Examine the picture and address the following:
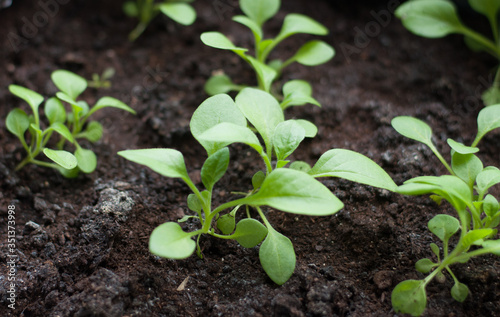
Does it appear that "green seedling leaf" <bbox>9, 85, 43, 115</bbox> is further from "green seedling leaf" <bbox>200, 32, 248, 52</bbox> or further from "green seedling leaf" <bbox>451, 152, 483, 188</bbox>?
"green seedling leaf" <bbox>451, 152, 483, 188</bbox>

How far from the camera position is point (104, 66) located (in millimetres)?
1836

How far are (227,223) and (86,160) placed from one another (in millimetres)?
525

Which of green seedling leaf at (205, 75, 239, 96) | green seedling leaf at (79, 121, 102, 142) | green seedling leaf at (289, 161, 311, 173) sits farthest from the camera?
green seedling leaf at (205, 75, 239, 96)

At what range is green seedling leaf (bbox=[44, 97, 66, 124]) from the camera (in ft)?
4.53

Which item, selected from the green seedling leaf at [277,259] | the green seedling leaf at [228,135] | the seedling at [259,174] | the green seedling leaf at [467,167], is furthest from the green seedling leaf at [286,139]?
the green seedling leaf at [467,167]

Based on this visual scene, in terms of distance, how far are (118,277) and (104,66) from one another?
1072mm

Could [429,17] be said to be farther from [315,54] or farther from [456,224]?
[456,224]

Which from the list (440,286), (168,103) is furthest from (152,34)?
(440,286)

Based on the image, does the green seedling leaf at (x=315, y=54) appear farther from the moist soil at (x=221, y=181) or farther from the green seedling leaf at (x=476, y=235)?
the green seedling leaf at (x=476, y=235)

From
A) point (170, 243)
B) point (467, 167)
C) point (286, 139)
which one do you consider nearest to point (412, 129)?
point (467, 167)

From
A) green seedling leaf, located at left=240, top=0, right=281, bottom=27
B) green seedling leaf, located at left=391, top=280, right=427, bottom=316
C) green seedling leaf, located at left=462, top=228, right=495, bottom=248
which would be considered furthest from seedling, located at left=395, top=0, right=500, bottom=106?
green seedling leaf, located at left=391, top=280, right=427, bottom=316

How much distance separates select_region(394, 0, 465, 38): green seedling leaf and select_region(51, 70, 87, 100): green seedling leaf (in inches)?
46.9

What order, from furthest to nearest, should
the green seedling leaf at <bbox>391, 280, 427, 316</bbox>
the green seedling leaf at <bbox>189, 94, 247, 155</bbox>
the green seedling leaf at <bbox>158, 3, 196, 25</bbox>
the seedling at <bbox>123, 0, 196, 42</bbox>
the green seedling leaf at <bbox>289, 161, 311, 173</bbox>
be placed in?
the seedling at <bbox>123, 0, 196, 42</bbox> < the green seedling leaf at <bbox>158, 3, 196, 25</bbox> < the green seedling leaf at <bbox>289, 161, 311, 173</bbox> < the green seedling leaf at <bbox>189, 94, 247, 155</bbox> < the green seedling leaf at <bbox>391, 280, 427, 316</bbox>

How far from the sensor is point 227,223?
3.72 ft
